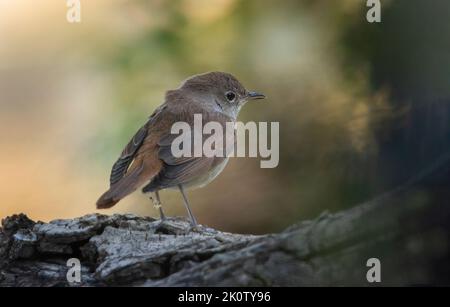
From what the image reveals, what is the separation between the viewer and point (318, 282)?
3389 mm

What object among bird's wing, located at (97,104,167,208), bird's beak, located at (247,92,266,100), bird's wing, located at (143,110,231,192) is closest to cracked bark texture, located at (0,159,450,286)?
bird's wing, located at (97,104,167,208)

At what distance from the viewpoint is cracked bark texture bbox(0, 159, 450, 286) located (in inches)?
124

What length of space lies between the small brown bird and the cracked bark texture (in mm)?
365

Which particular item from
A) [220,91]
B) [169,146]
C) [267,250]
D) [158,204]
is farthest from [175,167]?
[267,250]

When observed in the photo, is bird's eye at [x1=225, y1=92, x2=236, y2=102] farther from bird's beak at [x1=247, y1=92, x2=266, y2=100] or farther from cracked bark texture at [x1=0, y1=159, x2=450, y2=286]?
cracked bark texture at [x1=0, y1=159, x2=450, y2=286]

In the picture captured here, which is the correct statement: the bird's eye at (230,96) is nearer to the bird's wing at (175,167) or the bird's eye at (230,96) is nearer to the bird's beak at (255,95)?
the bird's beak at (255,95)

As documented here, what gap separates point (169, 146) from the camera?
5.31m

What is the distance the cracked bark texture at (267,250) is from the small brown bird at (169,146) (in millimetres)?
365

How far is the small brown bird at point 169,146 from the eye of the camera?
4.96 meters

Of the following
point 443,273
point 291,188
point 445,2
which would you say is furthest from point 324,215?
point 445,2

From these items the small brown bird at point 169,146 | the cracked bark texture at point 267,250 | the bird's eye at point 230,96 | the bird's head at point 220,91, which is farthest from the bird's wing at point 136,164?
the bird's eye at point 230,96

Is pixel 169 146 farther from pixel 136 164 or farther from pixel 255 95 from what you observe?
pixel 255 95

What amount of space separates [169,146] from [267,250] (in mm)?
1958

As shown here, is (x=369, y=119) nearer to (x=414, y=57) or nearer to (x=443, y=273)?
(x=414, y=57)
